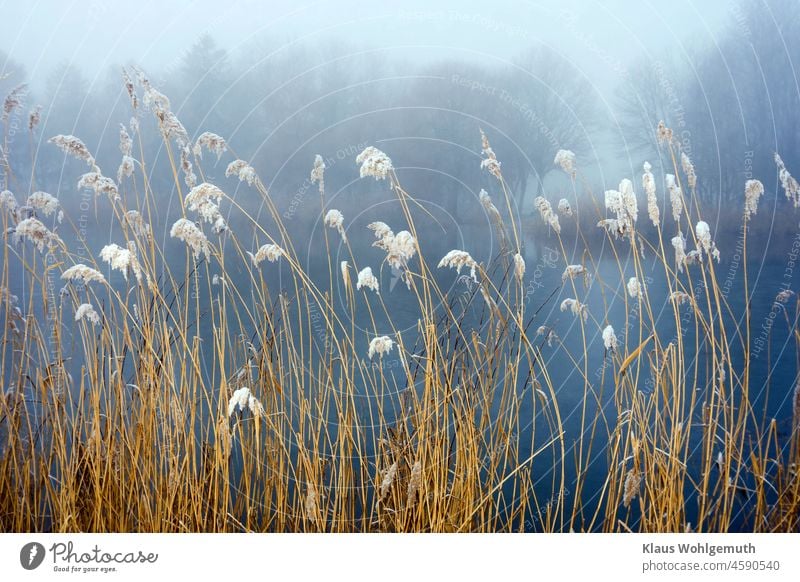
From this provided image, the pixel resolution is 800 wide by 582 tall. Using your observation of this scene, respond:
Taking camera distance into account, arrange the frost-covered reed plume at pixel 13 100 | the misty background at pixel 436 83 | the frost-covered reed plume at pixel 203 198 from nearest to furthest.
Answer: the frost-covered reed plume at pixel 203 198 → the frost-covered reed plume at pixel 13 100 → the misty background at pixel 436 83

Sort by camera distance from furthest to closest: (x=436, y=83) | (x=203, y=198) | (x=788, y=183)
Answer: (x=436, y=83), (x=788, y=183), (x=203, y=198)

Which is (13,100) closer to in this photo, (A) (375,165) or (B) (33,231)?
(B) (33,231)

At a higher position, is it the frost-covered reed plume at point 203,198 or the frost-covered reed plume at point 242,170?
the frost-covered reed plume at point 242,170

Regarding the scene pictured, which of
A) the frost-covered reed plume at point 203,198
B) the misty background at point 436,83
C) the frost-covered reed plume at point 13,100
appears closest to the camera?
the frost-covered reed plume at point 203,198

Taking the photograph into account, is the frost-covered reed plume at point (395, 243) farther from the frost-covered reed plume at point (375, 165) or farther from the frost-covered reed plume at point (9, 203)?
the frost-covered reed plume at point (9, 203)

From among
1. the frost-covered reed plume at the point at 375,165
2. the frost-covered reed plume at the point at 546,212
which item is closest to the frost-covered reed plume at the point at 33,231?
the frost-covered reed plume at the point at 375,165

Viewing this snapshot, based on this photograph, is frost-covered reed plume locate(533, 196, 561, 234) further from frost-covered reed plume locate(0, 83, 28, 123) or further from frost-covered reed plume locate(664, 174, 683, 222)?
frost-covered reed plume locate(0, 83, 28, 123)

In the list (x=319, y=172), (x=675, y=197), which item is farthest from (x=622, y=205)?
(x=319, y=172)

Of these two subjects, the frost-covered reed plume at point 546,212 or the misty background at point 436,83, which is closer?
the frost-covered reed plume at point 546,212

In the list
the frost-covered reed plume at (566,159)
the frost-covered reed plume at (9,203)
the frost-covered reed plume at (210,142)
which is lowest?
the frost-covered reed plume at (566,159)

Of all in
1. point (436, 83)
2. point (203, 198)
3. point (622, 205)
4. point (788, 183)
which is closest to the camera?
point (203, 198)

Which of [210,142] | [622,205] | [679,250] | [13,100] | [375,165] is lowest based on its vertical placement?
[679,250]

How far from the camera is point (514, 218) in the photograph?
7.48 feet

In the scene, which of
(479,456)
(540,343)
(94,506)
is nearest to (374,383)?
(479,456)
